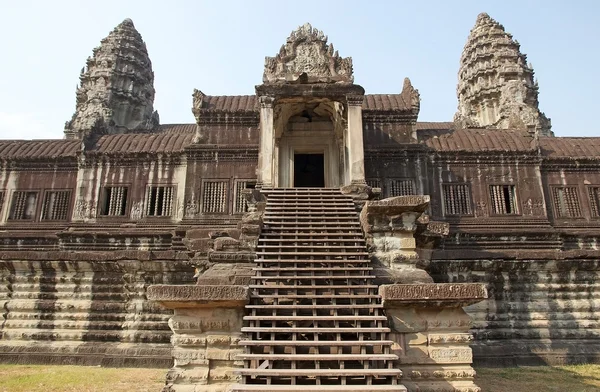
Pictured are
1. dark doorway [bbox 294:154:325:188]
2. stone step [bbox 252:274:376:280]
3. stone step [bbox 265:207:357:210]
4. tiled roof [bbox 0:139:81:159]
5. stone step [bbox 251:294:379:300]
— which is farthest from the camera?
dark doorway [bbox 294:154:325:188]

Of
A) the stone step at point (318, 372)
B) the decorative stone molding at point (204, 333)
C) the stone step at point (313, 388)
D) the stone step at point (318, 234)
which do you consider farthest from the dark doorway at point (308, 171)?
the stone step at point (313, 388)

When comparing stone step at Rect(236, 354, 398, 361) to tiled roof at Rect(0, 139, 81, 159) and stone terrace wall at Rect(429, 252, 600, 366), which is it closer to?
stone terrace wall at Rect(429, 252, 600, 366)

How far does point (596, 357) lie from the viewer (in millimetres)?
11031

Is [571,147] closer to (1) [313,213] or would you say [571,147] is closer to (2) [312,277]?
(1) [313,213]

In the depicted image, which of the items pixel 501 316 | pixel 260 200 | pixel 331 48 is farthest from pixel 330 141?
pixel 501 316

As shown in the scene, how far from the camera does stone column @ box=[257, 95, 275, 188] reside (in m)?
12.8

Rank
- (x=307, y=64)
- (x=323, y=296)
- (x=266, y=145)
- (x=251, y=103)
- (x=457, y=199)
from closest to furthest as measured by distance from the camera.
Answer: (x=323, y=296)
(x=266, y=145)
(x=307, y=64)
(x=457, y=199)
(x=251, y=103)

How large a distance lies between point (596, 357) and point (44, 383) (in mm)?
12372

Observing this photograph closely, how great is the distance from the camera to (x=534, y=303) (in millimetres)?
11641

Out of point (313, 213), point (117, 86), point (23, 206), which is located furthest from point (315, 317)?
point (117, 86)

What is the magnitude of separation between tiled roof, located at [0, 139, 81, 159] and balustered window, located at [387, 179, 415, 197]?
12110 mm

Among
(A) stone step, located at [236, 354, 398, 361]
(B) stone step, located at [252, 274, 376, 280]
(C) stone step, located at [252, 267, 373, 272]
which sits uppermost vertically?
(C) stone step, located at [252, 267, 373, 272]

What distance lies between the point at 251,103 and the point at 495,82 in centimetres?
2175

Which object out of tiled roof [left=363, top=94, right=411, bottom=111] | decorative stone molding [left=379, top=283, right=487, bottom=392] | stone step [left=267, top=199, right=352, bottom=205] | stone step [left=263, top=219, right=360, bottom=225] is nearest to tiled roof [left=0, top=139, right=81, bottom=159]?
stone step [left=267, top=199, right=352, bottom=205]
